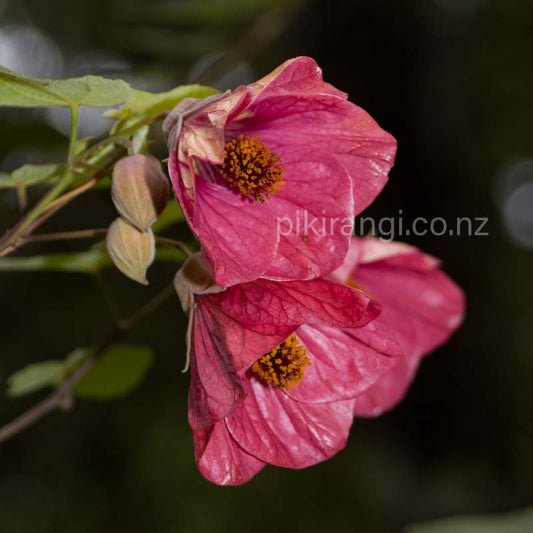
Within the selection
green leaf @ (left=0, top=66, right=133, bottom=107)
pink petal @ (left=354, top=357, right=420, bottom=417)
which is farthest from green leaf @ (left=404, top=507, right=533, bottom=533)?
green leaf @ (left=0, top=66, right=133, bottom=107)

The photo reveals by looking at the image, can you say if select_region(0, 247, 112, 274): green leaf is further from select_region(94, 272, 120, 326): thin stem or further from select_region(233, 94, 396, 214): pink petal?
select_region(233, 94, 396, 214): pink petal

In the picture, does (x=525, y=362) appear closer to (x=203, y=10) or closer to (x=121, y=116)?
(x=203, y=10)

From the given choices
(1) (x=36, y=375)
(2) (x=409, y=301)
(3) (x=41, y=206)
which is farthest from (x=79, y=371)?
(2) (x=409, y=301)

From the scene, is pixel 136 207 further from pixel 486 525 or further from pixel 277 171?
pixel 486 525

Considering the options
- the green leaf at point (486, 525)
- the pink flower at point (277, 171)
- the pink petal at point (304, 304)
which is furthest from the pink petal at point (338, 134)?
the green leaf at point (486, 525)

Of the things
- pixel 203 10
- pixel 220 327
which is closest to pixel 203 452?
pixel 220 327
